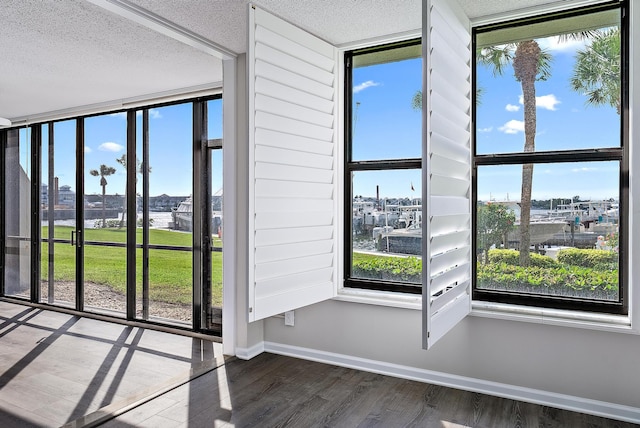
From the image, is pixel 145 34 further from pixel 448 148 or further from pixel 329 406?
pixel 329 406

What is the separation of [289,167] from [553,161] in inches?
65.5

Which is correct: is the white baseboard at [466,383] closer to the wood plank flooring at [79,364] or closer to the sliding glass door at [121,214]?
the wood plank flooring at [79,364]

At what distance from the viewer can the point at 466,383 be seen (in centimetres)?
298

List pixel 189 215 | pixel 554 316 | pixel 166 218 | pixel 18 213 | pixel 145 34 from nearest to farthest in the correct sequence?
pixel 554 316 → pixel 145 34 → pixel 189 215 → pixel 166 218 → pixel 18 213

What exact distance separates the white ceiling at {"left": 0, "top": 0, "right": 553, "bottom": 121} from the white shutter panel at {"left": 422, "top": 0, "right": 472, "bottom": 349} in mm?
467

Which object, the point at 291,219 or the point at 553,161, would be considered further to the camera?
the point at 291,219

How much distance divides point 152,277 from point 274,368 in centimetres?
193

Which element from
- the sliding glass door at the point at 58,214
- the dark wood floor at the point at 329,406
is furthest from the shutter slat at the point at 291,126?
the sliding glass door at the point at 58,214

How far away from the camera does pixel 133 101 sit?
464 centimetres

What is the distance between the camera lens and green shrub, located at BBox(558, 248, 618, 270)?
2.73 m

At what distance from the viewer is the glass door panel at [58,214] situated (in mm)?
5334

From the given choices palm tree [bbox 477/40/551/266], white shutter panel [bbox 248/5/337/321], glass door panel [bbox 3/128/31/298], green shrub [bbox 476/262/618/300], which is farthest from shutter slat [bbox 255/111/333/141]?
glass door panel [bbox 3/128/31/298]

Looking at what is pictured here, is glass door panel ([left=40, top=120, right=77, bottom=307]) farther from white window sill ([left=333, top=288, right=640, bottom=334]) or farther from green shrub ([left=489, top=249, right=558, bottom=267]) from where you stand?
green shrub ([left=489, top=249, right=558, bottom=267])

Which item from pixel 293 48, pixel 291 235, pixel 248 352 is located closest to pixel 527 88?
pixel 293 48
